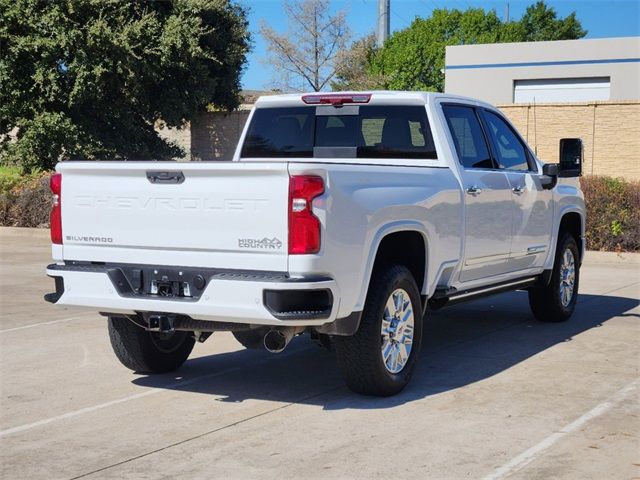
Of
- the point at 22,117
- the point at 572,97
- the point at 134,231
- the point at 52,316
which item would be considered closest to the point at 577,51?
the point at 572,97

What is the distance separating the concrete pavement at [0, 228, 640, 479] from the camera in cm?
525

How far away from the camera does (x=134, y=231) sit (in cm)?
639

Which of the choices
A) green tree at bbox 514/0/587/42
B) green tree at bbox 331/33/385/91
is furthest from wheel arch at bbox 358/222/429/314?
green tree at bbox 514/0/587/42

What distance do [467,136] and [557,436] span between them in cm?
316

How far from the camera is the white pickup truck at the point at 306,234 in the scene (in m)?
5.89

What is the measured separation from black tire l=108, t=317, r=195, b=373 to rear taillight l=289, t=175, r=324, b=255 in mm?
1947

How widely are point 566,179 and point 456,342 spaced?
7.26 feet

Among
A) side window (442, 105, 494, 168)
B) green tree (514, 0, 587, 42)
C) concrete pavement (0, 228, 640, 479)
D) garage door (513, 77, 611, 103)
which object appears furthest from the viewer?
green tree (514, 0, 587, 42)

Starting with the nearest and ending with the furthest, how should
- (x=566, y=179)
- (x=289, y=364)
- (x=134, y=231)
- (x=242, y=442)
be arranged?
(x=242, y=442)
(x=134, y=231)
(x=289, y=364)
(x=566, y=179)

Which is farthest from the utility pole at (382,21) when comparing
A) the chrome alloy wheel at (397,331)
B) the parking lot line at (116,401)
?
the chrome alloy wheel at (397,331)

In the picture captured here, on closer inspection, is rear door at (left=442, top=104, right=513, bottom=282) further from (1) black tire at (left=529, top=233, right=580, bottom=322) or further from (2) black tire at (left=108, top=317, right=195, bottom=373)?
(2) black tire at (left=108, top=317, right=195, bottom=373)

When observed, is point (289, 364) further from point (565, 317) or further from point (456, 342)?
point (565, 317)

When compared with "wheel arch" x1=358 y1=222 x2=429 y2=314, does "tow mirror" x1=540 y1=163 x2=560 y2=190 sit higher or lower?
higher

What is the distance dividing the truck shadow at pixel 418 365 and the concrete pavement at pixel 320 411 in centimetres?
2
